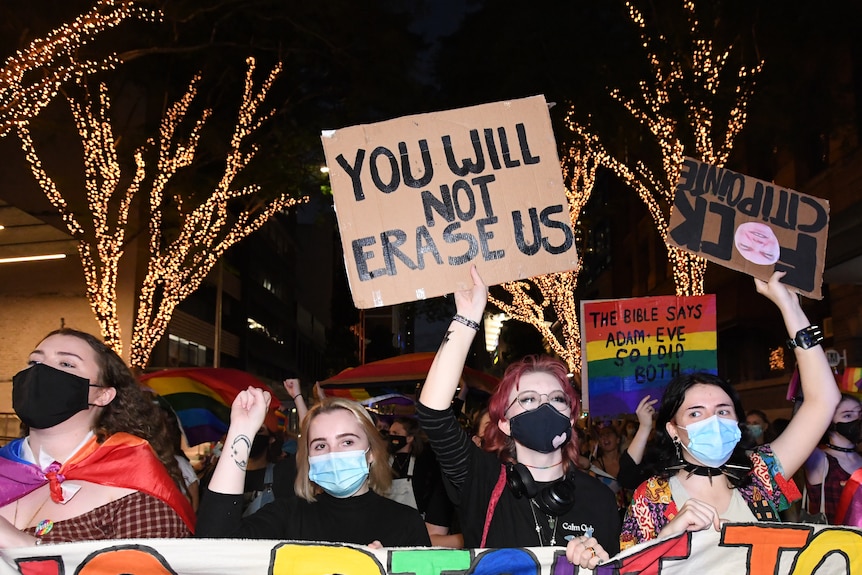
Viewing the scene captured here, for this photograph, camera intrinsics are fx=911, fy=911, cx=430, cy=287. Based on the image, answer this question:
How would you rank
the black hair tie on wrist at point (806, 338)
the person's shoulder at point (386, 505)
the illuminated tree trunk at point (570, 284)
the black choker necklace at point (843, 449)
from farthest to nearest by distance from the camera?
the illuminated tree trunk at point (570, 284)
the black choker necklace at point (843, 449)
the black hair tie on wrist at point (806, 338)
the person's shoulder at point (386, 505)

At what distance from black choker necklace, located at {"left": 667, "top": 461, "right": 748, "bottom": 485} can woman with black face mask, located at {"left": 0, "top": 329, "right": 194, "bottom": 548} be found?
2013 mm

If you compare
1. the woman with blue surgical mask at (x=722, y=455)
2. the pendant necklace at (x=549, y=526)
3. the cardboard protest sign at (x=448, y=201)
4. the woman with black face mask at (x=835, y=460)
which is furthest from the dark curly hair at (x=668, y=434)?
the woman with black face mask at (x=835, y=460)

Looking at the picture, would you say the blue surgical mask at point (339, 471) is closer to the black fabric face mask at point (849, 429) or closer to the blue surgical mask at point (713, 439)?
the blue surgical mask at point (713, 439)

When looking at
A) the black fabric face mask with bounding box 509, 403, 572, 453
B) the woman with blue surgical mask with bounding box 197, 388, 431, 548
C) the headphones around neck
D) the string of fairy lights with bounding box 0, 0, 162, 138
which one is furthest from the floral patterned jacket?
the string of fairy lights with bounding box 0, 0, 162, 138

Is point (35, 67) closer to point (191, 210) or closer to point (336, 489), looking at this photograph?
point (191, 210)

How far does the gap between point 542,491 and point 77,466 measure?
179 centimetres

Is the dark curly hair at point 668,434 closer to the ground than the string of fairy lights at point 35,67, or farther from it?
closer to the ground

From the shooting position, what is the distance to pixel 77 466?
3447mm

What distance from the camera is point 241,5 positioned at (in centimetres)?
1298

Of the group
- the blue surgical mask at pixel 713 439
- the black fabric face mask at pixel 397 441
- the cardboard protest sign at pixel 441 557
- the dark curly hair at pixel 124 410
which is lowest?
the cardboard protest sign at pixel 441 557

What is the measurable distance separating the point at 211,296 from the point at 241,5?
93.7ft

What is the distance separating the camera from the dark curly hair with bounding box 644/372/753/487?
381 cm

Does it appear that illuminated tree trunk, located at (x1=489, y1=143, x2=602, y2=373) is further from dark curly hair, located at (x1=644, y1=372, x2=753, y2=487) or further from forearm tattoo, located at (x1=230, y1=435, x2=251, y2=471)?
forearm tattoo, located at (x1=230, y1=435, x2=251, y2=471)

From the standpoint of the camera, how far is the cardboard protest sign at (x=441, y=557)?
3072 millimetres
